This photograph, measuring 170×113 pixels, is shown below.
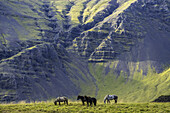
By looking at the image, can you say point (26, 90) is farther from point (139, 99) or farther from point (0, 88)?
point (139, 99)

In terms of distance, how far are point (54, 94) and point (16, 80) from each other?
34617 mm

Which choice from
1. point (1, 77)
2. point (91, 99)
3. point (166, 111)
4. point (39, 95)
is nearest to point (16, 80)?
point (1, 77)

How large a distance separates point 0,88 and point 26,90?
2045 cm

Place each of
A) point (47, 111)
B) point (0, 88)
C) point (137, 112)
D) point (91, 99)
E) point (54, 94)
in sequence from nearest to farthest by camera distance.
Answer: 1. point (137, 112)
2. point (47, 111)
3. point (91, 99)
4. point (0, 88)
5. point (54, 94)

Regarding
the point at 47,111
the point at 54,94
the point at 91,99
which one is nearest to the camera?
the point at 47,111

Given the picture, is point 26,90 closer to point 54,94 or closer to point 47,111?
point 54,94

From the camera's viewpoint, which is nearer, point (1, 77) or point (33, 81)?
point (1, 77)

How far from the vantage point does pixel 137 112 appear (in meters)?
30.9

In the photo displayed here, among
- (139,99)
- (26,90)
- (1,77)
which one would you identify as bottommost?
(139,99)

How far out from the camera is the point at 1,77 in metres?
174

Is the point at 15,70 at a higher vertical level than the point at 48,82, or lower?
higher

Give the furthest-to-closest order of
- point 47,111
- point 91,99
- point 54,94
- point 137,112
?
point 54,94
point 91,99
point 47,111
point 137,112

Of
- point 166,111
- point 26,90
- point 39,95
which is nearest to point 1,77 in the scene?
point 26,90

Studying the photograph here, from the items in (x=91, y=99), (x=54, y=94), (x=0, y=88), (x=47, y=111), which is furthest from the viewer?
(x=54, y=94)
